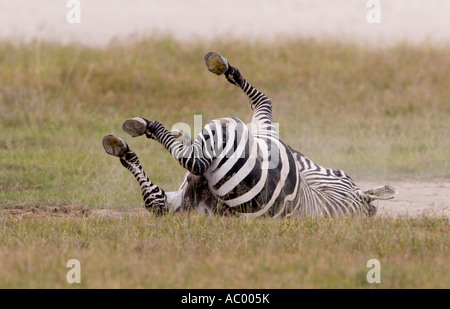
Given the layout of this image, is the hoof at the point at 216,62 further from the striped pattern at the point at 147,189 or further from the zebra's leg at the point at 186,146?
the striped pattern at the point at 147,189

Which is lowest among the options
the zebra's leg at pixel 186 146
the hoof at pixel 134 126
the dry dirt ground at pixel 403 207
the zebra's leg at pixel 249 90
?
the dry dirt ground at pixel 403 207

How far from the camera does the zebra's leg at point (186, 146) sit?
581 centimetres

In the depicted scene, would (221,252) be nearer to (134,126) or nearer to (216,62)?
(134,126)

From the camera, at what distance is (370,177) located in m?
9.45

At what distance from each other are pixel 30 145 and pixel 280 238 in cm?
613

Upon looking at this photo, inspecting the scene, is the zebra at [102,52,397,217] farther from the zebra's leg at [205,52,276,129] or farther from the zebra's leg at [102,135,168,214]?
the zebra's leg at [205,52,276,129]

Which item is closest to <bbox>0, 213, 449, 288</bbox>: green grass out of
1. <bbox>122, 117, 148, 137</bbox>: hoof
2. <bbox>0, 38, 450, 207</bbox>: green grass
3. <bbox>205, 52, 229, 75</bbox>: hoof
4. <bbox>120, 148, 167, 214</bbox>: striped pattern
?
<bbox>120, 148, 167, 214</bbox>: striped pattern

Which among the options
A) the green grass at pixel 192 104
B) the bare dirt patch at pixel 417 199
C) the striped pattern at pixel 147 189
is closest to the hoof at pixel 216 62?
the striped pattern at pixel 147 189

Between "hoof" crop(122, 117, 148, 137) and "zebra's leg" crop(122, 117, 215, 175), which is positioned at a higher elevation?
"hoof" crop(122, 117, 148, 137)

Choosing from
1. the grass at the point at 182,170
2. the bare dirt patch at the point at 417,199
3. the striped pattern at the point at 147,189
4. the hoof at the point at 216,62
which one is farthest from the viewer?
the bare dirt patch at the point at 417,199

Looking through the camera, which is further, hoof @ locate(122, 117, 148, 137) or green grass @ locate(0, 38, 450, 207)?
green grass @ locate(0, 38, 450, 207)

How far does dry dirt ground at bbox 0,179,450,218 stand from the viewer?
23.2 feet

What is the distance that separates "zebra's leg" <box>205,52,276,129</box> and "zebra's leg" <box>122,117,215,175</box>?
94cm

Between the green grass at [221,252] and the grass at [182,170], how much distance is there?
1 centimetres
